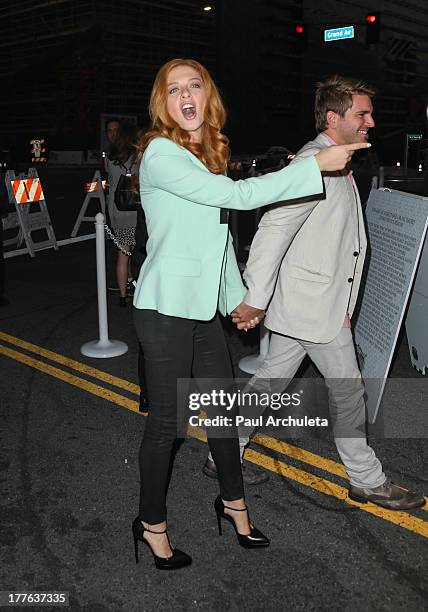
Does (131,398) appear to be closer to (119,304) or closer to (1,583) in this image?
(1,583)

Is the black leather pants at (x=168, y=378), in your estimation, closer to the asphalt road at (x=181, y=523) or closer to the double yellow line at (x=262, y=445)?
the asphalt road at (x=181, y=523)

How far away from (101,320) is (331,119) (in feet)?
11.2

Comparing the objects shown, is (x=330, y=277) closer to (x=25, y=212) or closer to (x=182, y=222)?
(x=182, y=222)

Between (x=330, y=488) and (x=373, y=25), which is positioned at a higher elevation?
(x=373, y=25)

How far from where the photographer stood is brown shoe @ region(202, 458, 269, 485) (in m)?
3.71

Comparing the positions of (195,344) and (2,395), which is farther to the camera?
(2,395)

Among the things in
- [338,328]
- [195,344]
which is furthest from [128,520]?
[338,328]

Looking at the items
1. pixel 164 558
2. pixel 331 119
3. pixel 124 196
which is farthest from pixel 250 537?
pixel 124 196

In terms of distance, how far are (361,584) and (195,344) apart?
1.25 m

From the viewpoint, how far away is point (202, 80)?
2.64 metres

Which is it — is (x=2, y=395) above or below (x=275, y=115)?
below

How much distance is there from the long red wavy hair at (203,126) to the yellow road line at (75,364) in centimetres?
278

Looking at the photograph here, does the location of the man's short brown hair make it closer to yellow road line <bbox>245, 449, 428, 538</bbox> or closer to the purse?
yellow road line <bbox>245, 449, 428, 538</bbox>

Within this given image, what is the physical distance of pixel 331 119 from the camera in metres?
3.17
